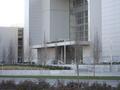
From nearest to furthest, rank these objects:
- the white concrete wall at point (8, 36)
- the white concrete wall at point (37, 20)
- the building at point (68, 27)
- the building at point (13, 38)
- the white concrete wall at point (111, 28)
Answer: the white concrete wall at point (111, 28) → the building at point (68, 27) → the white concrete wall at point (37, 20) → the building at point (13, 38) → the white concrete wall at point (8, 36)

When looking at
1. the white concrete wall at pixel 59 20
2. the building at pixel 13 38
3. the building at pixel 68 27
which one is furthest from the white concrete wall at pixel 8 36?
the white concrete wall at pixel 59 20

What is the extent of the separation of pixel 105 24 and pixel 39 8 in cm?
3186

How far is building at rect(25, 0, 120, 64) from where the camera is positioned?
6812 centimetres

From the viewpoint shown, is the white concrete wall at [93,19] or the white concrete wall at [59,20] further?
the white concrete wall at [59,20]

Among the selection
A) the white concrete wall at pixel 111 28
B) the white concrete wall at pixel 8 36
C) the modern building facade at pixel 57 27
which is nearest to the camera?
the white concrete wall at pixel 111 28

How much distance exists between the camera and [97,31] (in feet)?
230

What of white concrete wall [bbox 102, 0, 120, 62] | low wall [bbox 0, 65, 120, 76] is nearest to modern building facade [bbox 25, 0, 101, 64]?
white concrete wall [bbox 102, 0, 120, 62]

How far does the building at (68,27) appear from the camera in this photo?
68125 mm

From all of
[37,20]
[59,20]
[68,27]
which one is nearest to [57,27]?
[59,20]

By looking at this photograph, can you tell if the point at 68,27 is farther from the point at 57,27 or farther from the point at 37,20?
the point at 37,20

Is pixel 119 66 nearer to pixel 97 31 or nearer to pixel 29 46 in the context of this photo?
pixel 97 31

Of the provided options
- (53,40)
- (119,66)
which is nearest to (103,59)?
(119,66)

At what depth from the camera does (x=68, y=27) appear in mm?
91500

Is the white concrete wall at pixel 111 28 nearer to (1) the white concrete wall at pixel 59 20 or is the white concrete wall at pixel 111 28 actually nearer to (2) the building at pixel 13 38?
(1) the white concrete wall at pixel 59 20
